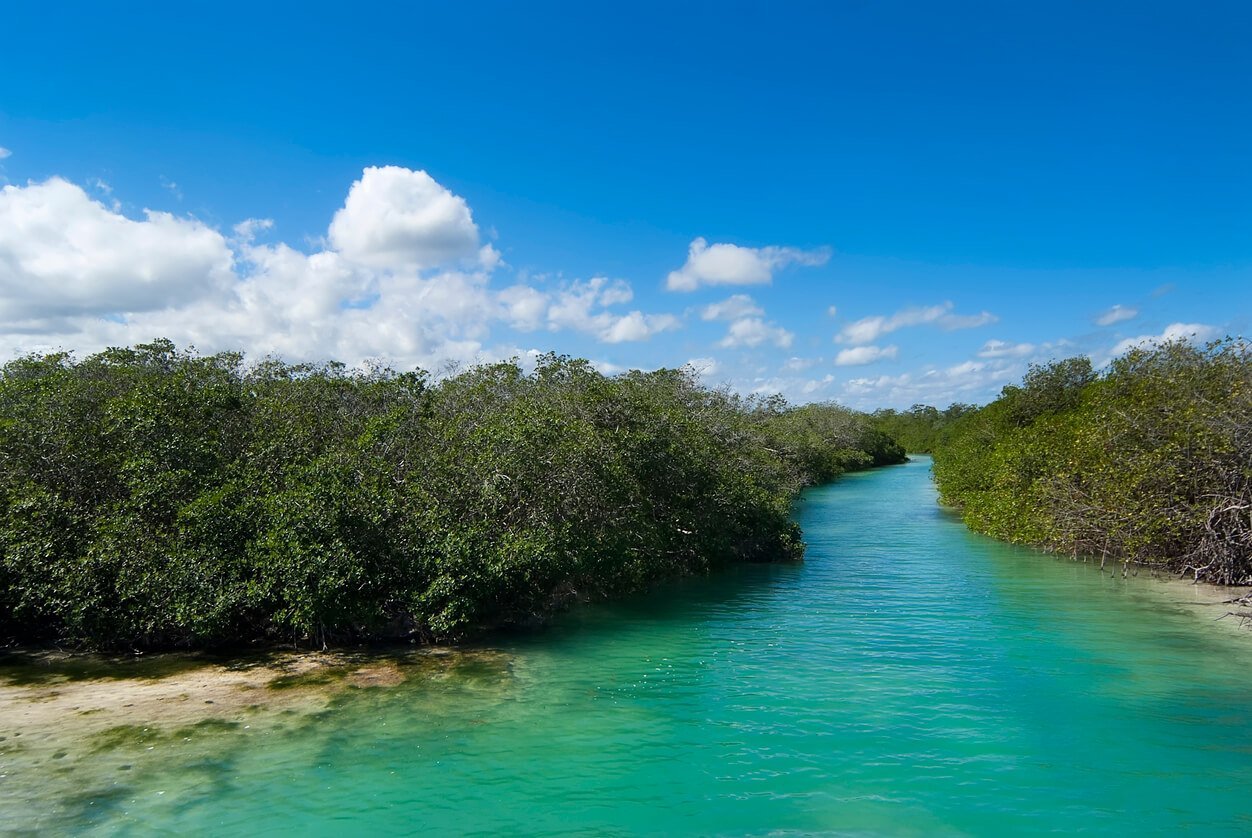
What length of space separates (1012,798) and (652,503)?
662 inches

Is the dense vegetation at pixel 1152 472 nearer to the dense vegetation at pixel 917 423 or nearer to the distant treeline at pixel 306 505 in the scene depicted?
the distant treeline at pixel 306 505

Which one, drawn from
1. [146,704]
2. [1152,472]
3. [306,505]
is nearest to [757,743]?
[306,505]

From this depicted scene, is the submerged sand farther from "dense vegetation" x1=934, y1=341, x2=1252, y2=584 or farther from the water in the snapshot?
"dense vegetation" x1=934, y1=341, x2=1252, y2=584

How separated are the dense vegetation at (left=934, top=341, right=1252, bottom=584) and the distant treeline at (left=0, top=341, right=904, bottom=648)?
13878 millimetres

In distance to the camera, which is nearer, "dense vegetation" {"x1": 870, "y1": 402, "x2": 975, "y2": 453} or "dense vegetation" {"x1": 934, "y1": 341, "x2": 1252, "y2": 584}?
"dense vegetation" {"x1": 934, "y1": 341, "x2": 1252, "y2": 584}

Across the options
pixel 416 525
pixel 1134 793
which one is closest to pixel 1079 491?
pixel 1134 793

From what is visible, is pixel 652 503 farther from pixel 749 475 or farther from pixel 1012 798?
pixel 1012 798

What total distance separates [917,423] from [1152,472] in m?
141

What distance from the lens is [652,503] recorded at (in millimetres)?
27406

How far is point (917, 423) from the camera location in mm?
159000

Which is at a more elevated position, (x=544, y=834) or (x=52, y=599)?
(x=52, y=599)

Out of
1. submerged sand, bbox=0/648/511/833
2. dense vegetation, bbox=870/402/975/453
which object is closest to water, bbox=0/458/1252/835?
submerged sand, bbox=0/648/511/833

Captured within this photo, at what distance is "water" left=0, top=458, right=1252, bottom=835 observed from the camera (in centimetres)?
1102

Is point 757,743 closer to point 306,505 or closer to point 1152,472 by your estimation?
point 306,505
